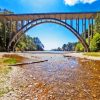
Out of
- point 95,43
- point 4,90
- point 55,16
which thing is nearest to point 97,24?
point 95,43

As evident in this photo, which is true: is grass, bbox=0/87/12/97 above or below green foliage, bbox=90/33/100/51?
below

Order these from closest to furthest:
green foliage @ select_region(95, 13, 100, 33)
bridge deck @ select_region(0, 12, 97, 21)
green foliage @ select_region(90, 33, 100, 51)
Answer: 1. green foliage @ select_region(90, 33, 100, 51)
2. green foliage @ select_region(95, 13, 100, 33)
3. bridge deck @ select_region(0, 12, 97, 21)

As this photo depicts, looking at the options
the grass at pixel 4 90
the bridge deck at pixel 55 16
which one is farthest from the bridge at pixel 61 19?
the grass at pixel 4 90

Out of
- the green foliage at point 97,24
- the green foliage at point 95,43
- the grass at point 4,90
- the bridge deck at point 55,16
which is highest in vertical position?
the bridge deck at point 55,16

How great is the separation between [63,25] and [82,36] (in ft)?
22.1

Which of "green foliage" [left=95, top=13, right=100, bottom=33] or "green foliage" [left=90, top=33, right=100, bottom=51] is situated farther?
"green foliage" [left=95, top=13, right=100, bottom=33]

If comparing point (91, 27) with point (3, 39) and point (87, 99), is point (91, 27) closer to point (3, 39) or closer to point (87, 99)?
point (3, 39)

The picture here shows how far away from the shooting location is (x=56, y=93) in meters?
11.7

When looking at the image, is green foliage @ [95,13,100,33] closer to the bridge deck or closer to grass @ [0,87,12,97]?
the bridge deck

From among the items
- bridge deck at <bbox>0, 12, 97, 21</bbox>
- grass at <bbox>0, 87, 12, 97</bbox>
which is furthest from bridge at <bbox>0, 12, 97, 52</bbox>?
grass at <bbox>0, 87, 12, 97</bbox>

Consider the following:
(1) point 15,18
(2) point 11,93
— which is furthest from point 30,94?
(1) point 15,18

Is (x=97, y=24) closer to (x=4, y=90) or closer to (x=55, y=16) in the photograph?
(x=55, y=16)

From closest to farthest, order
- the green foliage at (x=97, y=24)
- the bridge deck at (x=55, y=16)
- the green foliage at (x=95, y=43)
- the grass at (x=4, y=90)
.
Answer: the grass at (x=4, y=90), the green foliage at (x=95, y=43), the green foliage at (x=97, y=24), the bridge deck at (x=55, y=16)

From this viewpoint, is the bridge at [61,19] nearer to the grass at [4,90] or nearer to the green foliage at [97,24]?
the green foliage at [97,24]
